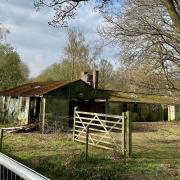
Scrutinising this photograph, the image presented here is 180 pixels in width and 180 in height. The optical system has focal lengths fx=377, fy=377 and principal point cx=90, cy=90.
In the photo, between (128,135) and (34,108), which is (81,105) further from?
(128,135)

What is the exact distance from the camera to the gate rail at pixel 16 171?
8.85 ft

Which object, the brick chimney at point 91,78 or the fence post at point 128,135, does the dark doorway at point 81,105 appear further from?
the fence post at point 128,135

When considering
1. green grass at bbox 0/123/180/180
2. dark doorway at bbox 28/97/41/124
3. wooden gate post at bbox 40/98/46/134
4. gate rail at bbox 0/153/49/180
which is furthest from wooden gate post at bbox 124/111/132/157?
dark doorway at bbox 28/97/41/124

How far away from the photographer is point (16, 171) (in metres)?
3.07

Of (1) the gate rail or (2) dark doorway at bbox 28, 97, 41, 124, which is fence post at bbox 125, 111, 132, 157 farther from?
(2) dark doorway at bbox 28, 97, 41, 124

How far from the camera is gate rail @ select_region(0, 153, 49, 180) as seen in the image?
2697mm

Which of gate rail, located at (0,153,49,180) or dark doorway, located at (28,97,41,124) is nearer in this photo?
gate rail, located at (0,153,49,180)

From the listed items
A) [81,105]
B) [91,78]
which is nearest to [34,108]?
[81,105]

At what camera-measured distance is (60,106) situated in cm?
3216

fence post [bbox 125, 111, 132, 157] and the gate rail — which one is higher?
the gate rail

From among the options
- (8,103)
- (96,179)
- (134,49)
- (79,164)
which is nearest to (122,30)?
(134,49)

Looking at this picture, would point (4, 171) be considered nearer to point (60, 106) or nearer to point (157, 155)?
point (157, 155)

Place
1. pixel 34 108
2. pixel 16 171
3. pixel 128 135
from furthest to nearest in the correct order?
pixel 34 108 → pixel 128 135 → pixel 16 171

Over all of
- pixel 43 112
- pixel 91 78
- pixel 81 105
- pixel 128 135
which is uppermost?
pixel 91 78
